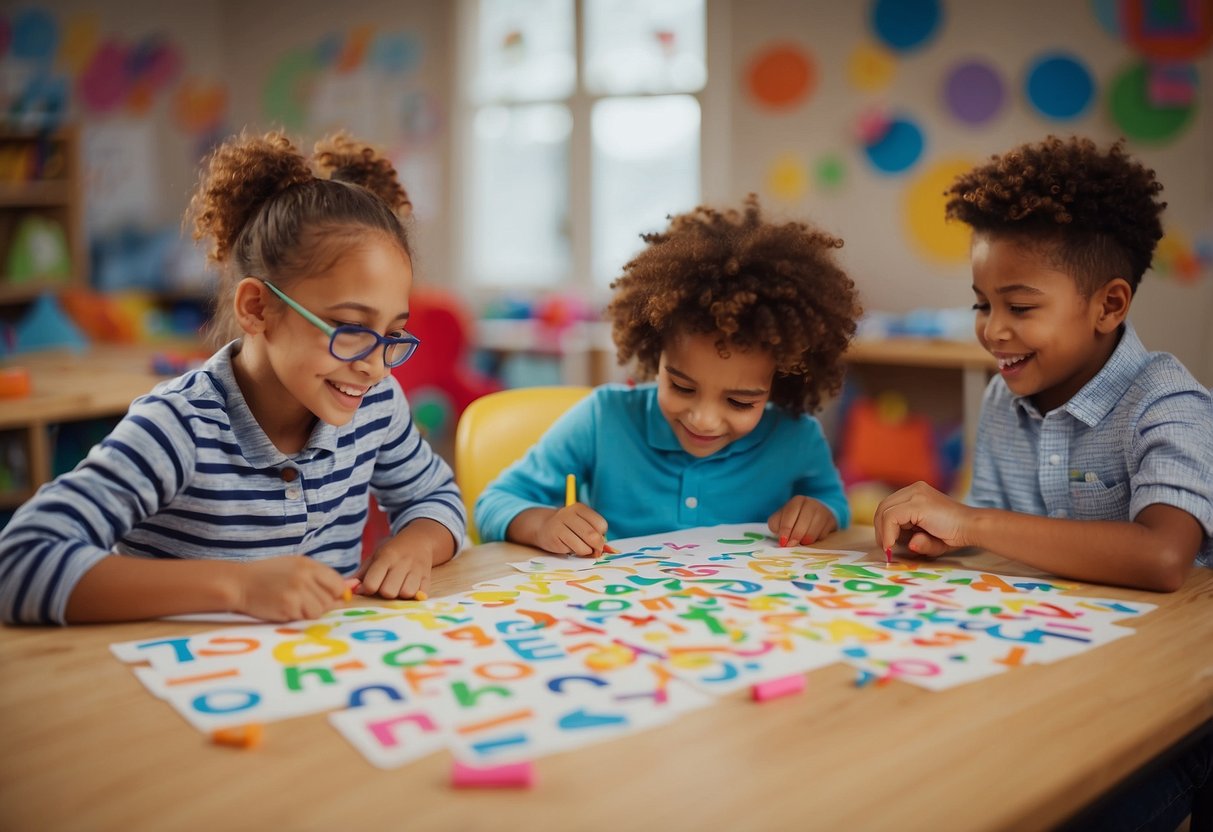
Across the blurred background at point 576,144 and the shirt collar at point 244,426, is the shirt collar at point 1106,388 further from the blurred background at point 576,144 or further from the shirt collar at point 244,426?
the blurred background at point 576,144

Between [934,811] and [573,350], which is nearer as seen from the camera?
[934,811]

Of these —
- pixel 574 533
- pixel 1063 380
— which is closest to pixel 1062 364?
pixel 1063 380

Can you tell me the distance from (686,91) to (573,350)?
1.19m

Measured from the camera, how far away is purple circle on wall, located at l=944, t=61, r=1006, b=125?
3758mm

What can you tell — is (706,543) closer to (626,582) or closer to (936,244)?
(626,582)

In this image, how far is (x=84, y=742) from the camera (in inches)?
31.0

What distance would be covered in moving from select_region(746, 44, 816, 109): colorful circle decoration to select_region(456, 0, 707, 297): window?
0.30 meters

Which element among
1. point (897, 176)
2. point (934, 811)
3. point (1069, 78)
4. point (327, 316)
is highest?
point (1069, 78)

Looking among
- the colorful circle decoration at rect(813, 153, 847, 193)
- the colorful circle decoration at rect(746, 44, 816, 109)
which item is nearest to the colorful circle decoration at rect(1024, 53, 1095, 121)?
the colorful circle decoration at rect(813, 153, 847, 193)

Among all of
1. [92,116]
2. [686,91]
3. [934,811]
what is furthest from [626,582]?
[92,116]

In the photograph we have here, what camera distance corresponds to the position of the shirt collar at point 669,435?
1.62m

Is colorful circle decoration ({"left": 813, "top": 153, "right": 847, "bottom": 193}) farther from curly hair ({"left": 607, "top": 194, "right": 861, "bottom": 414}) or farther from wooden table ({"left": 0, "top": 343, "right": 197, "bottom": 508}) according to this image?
curly hair ({"left": 607, "top": 194, "right": 861, "bottom": 414})

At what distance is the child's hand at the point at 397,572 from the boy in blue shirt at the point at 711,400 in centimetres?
21

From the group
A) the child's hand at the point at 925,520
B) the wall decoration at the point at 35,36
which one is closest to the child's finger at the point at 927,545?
the child's hand at the point at 925,520
